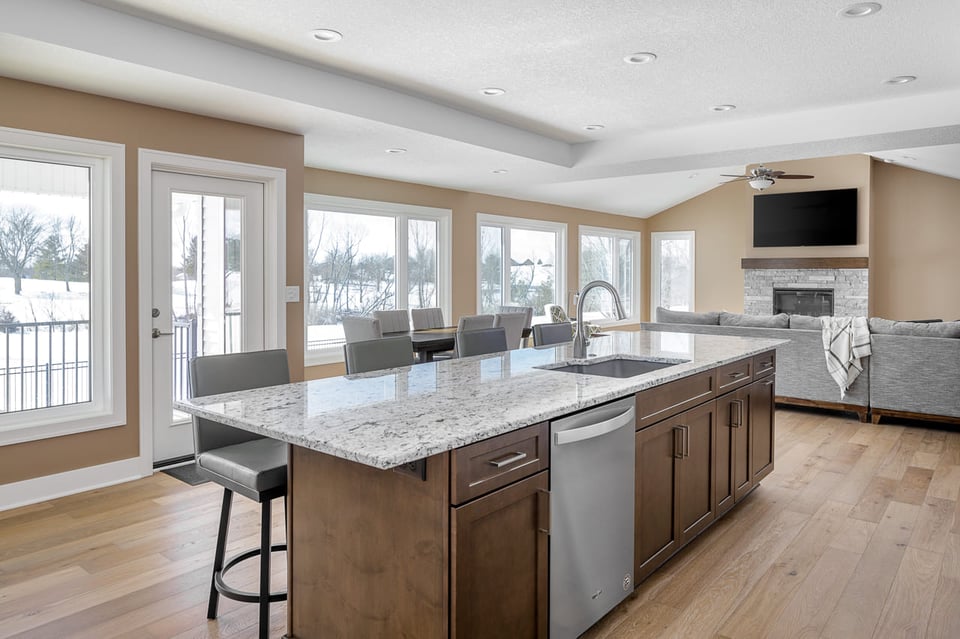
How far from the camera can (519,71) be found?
13.7ft

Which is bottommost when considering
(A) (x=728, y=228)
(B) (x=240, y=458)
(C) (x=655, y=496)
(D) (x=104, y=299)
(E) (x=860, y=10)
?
(C) (x=655, y=496)

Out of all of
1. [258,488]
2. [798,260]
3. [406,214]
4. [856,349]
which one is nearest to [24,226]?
[258,488]

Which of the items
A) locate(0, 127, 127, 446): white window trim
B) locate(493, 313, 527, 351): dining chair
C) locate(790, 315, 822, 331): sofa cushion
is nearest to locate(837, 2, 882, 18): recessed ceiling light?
locate(790, 315, 822, 331): sofa cushion

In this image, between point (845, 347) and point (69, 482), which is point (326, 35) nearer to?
point (69, 482)

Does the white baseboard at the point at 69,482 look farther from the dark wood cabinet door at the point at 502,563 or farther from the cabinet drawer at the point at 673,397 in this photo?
the cabinet drawer at the point at 673,397

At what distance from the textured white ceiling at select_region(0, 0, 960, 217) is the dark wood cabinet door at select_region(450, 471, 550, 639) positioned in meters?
2.43

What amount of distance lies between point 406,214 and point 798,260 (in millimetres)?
6144

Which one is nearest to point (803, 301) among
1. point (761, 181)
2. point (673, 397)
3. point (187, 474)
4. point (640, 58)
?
point (761, 181)

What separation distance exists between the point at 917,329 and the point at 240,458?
5165mm

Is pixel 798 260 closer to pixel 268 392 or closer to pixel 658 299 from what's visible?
pixel 658 299

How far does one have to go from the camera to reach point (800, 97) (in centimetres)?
472

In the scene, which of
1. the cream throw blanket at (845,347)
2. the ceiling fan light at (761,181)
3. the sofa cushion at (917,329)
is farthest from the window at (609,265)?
the sofa cushion at (917,329)

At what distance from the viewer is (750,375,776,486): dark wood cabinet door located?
343 cm

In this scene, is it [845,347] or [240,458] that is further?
[845,347]
